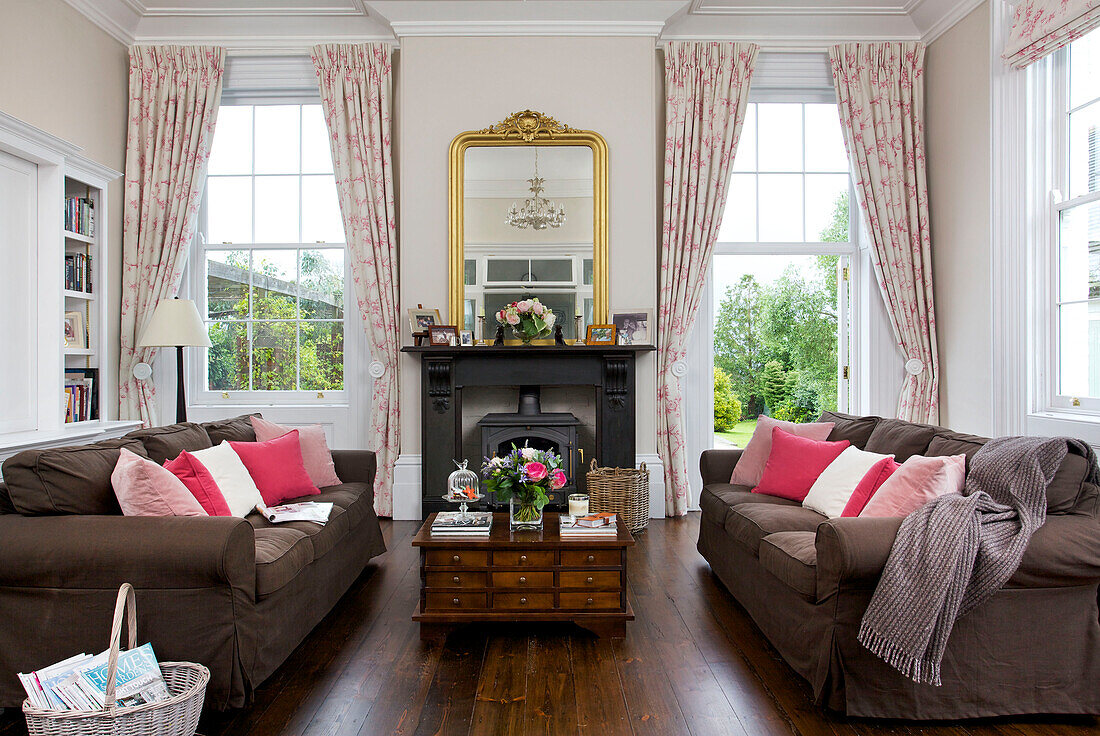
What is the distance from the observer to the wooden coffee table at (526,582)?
9.25 ft

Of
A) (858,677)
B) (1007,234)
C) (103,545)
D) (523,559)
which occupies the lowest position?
(858,677)

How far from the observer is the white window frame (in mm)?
5305

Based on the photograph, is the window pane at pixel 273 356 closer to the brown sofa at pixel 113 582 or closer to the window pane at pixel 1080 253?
the brown sofa at pixel 113 582

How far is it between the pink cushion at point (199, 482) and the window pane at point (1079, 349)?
4.30 meters

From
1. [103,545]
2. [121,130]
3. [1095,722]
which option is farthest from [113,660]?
[121,130]

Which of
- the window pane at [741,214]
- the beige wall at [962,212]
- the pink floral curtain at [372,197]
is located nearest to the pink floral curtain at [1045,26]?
the beige wall at [962,212]

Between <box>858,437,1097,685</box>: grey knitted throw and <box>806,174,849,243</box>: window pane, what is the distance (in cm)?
343

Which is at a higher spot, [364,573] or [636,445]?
[636,445]

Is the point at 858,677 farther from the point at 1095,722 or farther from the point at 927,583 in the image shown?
the point at 1095,722

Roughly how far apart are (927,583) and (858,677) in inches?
15.7

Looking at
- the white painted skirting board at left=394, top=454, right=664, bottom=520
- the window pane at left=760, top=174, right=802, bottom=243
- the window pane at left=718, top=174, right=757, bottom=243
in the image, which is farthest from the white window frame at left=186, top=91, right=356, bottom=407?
the window pane at left=760, top=174, right=802, bottom=243

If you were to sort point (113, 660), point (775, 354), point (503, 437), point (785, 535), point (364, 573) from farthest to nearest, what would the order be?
1. point (775, 354)
2. point (503, 437)
3. point (364, 573)
4. point (785, 535)
5. point (113, 660)

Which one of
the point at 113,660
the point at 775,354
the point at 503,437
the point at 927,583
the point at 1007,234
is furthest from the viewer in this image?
the point at 775,354

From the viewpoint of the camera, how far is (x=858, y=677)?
2.18m
